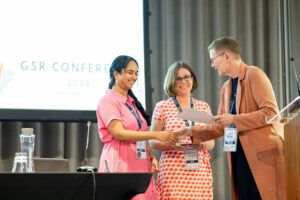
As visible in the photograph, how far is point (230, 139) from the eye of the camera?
3.54m

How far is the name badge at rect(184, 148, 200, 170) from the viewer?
3.63 meters

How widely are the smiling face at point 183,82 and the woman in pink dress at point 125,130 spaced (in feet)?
1.17

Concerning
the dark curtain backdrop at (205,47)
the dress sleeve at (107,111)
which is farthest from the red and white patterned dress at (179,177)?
the dark curtain backdrop at (205,47)

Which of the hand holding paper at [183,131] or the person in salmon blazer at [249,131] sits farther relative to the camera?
the hand holding paper at [183,131]

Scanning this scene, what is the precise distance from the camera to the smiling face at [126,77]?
11.4 ft

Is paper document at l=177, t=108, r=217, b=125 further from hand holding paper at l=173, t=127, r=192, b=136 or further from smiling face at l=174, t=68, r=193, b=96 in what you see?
smiling face at l=174, t=68, r=193, b=96

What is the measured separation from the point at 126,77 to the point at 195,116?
529mm

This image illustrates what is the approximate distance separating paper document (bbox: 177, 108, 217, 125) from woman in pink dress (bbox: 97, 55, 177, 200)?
206mm

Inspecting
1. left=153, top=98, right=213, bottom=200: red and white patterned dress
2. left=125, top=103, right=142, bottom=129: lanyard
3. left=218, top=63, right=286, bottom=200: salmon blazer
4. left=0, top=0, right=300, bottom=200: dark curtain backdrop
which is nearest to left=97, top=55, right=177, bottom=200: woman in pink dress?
left=125, top=103, right=142, bottom=129: lanyard

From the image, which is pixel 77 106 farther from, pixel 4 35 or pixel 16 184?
pixel 16 184

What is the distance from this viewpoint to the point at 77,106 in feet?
14.0

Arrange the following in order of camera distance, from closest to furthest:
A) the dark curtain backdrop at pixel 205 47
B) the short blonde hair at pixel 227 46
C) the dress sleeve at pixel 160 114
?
1. the short blonde hair at pixel 227 46
2. the dress sleeve at pixel 160 114
3. the dark curtain backdrop at pixel 205 47

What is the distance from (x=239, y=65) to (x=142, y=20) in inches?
48.9

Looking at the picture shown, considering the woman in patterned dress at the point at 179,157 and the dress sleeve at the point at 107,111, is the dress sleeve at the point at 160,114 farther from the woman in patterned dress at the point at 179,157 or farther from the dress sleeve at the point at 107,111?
the dress sleeve at the point at 107,111
